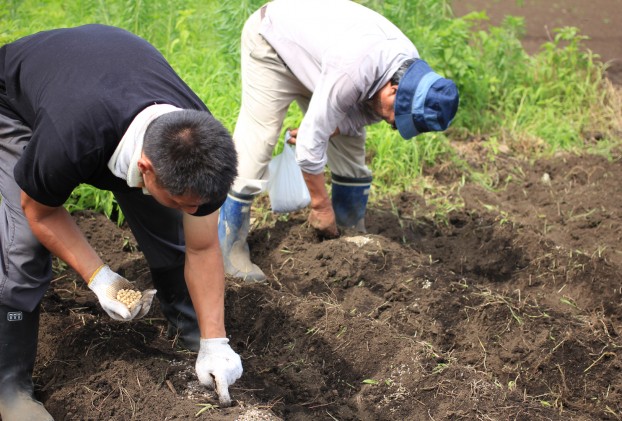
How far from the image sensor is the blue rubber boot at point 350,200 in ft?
16.5

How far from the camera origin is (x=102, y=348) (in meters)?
3.65

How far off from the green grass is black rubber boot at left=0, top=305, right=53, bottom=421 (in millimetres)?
2611

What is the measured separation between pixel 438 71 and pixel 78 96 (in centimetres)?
397

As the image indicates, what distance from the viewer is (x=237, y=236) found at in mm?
4676

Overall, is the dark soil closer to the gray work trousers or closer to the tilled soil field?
the tilled soil field

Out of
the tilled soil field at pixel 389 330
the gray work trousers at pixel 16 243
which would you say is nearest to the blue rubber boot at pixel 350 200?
the tilled soil field at pixel 389 330

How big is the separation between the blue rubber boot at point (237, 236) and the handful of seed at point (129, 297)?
1355 mm

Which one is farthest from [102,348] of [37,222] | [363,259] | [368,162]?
[368,162]

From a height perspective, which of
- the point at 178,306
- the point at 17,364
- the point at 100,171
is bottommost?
the point at 178,306

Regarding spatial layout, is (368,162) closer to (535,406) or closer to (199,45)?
(199,45)

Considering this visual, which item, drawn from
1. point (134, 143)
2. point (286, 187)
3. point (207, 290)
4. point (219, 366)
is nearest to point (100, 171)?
point (134, 143)

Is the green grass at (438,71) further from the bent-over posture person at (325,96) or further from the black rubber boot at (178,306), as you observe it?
the black rubber boot at (178,306)

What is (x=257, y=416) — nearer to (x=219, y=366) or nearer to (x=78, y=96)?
(x=219, y=366)

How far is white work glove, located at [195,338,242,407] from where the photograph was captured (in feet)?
10.5
